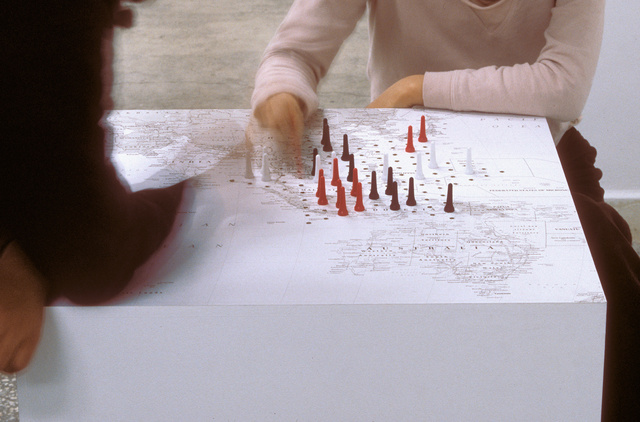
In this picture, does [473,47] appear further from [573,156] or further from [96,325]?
[96,325]

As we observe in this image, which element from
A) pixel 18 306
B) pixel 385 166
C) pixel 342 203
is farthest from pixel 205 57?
pixel 18 306

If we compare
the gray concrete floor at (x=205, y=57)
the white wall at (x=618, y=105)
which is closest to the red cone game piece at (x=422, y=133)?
the white wall at (x=618, y=105)

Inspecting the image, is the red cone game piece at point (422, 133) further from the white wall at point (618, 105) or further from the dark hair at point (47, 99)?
the white wall at point (618, 105)

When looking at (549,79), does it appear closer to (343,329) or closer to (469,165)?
(469,165)

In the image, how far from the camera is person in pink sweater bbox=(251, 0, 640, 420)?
105 cm

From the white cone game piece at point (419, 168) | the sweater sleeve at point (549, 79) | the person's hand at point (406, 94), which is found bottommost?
the white cone game piece at point (419, 168)

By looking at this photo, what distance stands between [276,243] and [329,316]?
6.0 inches

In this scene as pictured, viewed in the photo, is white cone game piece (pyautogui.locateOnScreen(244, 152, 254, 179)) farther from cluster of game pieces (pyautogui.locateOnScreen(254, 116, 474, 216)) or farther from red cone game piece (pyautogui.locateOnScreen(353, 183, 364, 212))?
red cone game piece (pyautogui.locateOnScreen(353, 183, 364, 212))

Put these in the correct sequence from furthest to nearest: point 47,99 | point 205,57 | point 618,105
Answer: point 205,57
point 618,105
point 47,99

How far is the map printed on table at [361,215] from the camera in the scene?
2.79 feet

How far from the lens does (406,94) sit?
130cm

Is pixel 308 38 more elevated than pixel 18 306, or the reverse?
pixel 308 38

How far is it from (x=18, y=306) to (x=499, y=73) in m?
0.90

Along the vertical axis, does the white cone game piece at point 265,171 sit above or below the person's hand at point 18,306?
above
